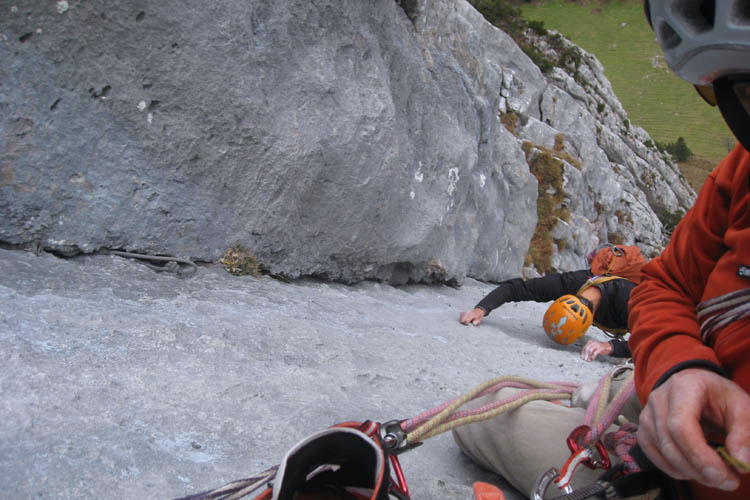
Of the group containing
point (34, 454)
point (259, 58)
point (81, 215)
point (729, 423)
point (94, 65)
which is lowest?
point (34, 454)

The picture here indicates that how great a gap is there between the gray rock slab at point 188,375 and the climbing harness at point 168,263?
0.24ft

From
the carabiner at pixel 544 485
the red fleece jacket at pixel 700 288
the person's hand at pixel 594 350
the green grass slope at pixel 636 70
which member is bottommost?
the person's hand at pixel 594 350

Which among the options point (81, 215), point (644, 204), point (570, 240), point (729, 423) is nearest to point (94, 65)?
point (81, 215)

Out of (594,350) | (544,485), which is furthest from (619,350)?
(544,485)

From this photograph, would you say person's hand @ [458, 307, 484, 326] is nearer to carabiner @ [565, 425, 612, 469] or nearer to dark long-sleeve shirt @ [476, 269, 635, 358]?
dark long-sleeve shirt @ [476, 269, 635, 358]

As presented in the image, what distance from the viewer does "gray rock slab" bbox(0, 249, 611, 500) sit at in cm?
167

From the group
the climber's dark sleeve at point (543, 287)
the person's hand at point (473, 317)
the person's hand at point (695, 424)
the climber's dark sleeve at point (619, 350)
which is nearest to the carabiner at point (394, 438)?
the person's hand at point (695, 424)

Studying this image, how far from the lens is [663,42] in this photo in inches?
54.5

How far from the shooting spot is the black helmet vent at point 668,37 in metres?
1.34

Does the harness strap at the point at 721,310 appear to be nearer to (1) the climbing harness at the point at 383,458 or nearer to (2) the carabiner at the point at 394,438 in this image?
(1) the climbing harness at the point at 383,458

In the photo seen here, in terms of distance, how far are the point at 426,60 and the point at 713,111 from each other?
74.1 m

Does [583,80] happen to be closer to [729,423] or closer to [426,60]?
[426,60]

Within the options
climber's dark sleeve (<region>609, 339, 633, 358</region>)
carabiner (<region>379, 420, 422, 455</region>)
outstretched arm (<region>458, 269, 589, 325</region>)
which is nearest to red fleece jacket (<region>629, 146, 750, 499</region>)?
carabiner (<region>379, 420, 422, 455</region>)

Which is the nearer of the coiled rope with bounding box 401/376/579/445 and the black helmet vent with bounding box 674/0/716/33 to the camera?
the black helmet vent with bounding box 674/0/716/33
